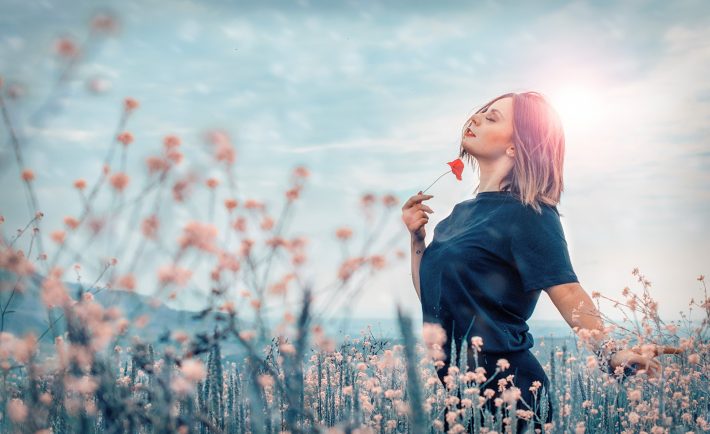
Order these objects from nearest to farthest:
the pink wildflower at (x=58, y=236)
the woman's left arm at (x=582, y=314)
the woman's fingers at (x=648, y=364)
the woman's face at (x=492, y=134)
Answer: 1. the pink wildflower at (x=58, y=236)
2. the woman's fingers at (x=648, y=364)
3. the woman's left arm at (x=582, y=314)
4. the woman's face at (x=492, y=134)

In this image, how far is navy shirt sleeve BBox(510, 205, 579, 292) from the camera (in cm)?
269

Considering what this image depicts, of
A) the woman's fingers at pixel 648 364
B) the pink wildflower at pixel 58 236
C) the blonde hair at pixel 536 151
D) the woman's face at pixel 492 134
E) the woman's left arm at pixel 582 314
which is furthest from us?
the woman's face at pixel 492 134

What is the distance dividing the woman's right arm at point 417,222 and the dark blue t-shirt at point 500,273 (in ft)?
0.90

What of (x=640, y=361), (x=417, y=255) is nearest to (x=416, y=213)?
(x=417, y=255)

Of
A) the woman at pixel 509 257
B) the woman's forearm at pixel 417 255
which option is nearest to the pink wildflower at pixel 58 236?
the woman at pixel 509 257

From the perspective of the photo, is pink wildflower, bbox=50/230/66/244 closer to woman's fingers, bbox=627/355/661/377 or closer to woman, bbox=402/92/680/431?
woman, bbox=402/92/680/431

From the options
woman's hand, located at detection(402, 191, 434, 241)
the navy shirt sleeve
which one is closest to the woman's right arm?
woman's hand, located at detection(402, 191, 434, 241)

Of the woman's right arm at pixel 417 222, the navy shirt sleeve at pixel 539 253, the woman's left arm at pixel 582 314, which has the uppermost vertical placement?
the woman's right arm at pixel 417 222

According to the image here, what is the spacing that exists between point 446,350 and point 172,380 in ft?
5.40

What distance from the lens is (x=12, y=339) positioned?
188 centimetres

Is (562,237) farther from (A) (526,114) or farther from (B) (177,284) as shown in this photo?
(B) (177,284)

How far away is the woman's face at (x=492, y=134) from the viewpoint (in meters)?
3.24

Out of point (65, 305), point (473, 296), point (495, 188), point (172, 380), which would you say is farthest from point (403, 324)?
point (495, 188)

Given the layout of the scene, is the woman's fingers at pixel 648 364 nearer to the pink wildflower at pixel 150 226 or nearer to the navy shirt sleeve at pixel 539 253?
the navy shirt sleeve at pixel 539 253
